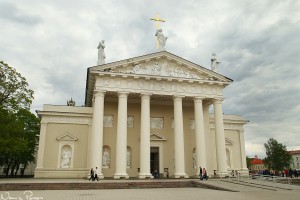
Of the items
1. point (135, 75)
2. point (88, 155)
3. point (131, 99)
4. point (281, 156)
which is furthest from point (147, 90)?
point (281, 156)

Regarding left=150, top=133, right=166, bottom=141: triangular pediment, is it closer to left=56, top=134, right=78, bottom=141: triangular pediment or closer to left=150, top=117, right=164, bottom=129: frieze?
left=150, top=117, right=164, bottom=129: frieze

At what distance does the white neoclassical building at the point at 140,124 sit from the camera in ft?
78.6

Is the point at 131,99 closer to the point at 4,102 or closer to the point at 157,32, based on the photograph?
the point at 157,32

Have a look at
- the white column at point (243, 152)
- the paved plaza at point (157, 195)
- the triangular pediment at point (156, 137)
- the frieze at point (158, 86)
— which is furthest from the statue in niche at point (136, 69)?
the white column at point (243, 152)

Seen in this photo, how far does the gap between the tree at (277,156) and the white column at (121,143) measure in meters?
52.1

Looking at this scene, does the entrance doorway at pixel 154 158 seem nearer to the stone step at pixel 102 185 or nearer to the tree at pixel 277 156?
the stone step at pixel 102 185

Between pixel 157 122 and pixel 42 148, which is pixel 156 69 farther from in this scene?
pixel 42 148

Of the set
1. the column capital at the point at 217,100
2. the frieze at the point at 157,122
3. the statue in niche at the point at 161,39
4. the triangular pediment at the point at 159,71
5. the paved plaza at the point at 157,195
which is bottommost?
the paved plaza at the point at 157,195

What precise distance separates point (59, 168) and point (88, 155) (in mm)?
2828

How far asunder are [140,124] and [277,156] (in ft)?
162

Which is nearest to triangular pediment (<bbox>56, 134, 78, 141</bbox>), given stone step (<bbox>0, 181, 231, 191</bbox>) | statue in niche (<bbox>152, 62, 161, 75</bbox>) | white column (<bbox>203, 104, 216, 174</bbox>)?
stone step (<bbox>0, 181, 231, 191</bbox>)

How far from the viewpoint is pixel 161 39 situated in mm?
26859

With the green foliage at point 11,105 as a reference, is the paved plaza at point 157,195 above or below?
below

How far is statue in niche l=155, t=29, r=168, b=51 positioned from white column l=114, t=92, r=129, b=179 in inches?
235
